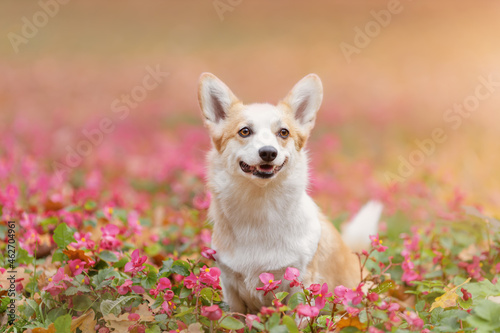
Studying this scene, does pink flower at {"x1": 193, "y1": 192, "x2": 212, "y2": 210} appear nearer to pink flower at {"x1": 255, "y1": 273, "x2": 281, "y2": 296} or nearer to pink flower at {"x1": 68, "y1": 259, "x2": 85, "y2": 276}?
pink flower at {"x1": 68, "y1": 259, "x2": 85, "y2": 276}

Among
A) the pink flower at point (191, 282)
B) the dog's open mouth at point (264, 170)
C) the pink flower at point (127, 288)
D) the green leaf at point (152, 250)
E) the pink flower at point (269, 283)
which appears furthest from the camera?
the green leaf at point (152, 250)

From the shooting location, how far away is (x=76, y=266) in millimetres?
2525

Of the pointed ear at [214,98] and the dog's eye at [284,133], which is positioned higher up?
the pointed ear at [214,98]

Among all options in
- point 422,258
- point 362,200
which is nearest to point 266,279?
point 422,258

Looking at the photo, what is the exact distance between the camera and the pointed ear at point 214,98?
9.13ft

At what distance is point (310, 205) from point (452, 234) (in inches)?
53.1

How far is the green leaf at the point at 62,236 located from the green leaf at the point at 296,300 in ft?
4.19

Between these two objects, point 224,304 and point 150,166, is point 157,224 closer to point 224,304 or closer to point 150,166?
point 150,166

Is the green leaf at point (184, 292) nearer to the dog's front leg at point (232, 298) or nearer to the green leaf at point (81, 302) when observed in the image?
the dog's front leg at point (232, 298)

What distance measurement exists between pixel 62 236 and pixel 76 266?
11.5 inches

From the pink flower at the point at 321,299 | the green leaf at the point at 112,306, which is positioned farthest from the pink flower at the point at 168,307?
the pink flower at the point at 321,299

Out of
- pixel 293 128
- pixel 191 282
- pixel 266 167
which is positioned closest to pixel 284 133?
pixel 293 128

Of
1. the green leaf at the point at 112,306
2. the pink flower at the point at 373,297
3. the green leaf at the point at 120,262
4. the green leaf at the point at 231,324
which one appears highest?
the green leaf at the point at 120,262

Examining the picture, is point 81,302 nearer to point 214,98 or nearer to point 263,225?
point 263,225
